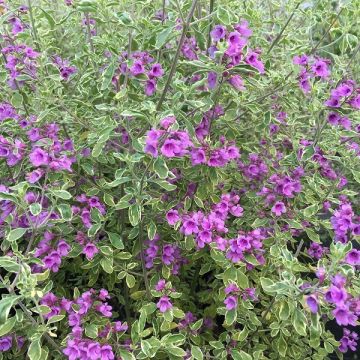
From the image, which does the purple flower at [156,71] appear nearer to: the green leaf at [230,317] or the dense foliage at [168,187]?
the dense foliage at [168,187]

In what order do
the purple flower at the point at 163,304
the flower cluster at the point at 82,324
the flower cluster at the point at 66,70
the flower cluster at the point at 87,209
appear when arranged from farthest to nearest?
the flower cluster at the point at 66,70, the flower cluster at the point at 87,209, the purple flower at the point at 163,304, the flower cluster at the point at 82,324

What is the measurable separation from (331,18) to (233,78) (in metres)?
1.12

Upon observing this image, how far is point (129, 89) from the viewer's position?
2336 mm

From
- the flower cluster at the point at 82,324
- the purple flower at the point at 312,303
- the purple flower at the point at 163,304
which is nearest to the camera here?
the purple flower at the point at 312,303

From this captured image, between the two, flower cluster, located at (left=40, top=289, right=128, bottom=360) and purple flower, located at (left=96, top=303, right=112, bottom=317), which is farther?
purple flower, located at (left=96, top=303, right=112, bottom=317)

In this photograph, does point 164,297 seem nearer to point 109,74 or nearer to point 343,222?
point 343,222

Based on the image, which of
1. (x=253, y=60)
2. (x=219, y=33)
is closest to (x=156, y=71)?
(x=219, y=33)

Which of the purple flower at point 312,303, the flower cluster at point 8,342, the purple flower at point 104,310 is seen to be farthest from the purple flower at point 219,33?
the flower cluster at point 8,342

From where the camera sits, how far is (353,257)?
1.86 metres

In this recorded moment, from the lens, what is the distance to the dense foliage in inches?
75.0

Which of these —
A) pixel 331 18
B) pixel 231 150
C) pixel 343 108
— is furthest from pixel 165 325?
pixel 331 18

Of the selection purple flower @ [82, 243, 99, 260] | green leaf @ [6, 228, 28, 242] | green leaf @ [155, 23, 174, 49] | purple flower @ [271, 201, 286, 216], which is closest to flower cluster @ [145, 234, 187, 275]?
purple flower @ [82, 243, 99, 260]

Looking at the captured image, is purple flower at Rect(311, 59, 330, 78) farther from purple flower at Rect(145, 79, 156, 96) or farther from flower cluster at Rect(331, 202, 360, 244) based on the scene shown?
purple flower at Rect(145, 79, 156, 96)

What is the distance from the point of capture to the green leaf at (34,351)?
176 centimetres
